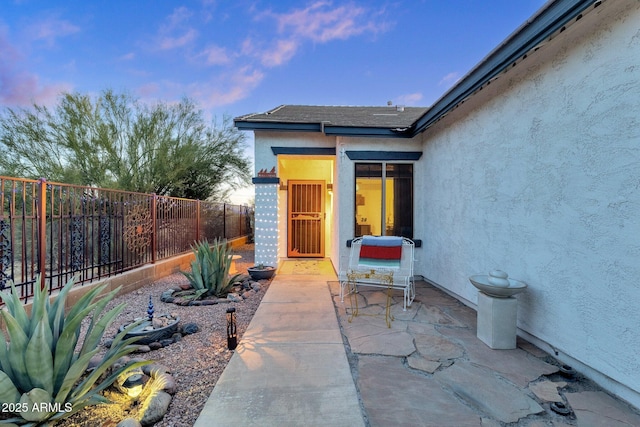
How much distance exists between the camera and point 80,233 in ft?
14.6

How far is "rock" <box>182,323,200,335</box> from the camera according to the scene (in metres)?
3.37

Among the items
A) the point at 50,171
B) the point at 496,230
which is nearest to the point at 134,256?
the point at 50,171

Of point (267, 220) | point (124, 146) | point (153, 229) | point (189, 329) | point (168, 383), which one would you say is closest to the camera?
point (168, 383)

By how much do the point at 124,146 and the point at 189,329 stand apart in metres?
9.03

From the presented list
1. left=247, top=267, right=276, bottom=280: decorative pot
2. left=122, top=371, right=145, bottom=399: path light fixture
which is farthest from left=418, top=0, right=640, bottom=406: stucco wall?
left=247, top=267, right=276, bottom=280: decorative pot

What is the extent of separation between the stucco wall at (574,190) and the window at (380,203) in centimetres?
208

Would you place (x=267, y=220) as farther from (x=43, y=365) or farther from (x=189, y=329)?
(x=43, y=365)

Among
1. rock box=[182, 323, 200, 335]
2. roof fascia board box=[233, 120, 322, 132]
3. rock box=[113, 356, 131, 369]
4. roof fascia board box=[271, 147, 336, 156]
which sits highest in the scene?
roof fascia board box=[233, 120, 322, 132]

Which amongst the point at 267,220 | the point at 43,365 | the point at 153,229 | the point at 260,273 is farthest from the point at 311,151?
the point at 43,365

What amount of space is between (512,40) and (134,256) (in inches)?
276

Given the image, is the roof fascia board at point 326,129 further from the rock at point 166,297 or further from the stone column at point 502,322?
the stone column at point 502,322

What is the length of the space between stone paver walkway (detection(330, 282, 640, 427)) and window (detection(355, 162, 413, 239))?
2645mm

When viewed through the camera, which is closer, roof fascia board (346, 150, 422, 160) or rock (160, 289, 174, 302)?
rock (160, 289, 174, 302)

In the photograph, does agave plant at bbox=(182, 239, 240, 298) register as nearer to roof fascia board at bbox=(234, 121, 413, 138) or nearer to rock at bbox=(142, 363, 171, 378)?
rock at bbox=(142, 363, 171, 378)
